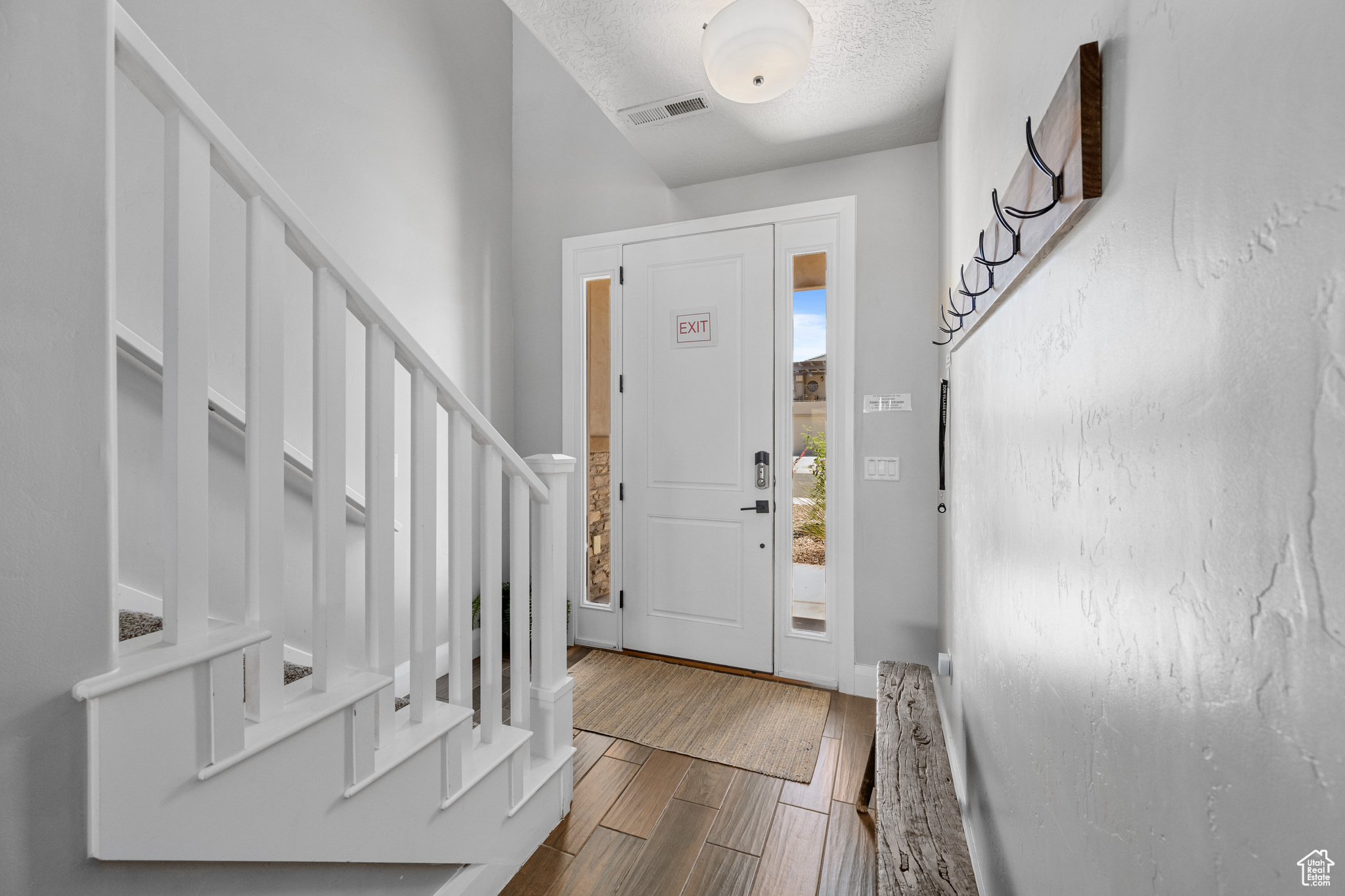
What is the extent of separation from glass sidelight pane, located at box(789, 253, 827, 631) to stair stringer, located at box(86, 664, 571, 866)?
→ 1712 millimetres

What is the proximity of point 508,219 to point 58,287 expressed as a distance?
288 cm

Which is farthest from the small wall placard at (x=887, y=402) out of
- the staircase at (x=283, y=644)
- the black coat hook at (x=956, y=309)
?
the staircase at (x=283, y=644)

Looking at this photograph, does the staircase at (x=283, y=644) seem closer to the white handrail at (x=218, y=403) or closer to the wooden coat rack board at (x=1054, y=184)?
the white handrail at (x=218, y=403)

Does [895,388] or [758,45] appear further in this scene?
[895,388]

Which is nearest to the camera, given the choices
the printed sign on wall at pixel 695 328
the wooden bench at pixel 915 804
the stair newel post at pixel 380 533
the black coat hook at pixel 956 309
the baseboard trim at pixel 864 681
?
the wooden bench at pixel 915 804

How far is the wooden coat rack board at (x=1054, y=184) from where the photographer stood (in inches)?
24.5

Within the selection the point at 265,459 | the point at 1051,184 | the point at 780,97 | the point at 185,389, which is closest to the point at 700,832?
the point at 265,459

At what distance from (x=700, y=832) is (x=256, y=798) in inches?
50.3

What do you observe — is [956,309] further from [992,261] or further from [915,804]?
[915,804]

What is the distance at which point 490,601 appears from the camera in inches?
63.3

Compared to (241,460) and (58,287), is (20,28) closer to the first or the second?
(58,287)

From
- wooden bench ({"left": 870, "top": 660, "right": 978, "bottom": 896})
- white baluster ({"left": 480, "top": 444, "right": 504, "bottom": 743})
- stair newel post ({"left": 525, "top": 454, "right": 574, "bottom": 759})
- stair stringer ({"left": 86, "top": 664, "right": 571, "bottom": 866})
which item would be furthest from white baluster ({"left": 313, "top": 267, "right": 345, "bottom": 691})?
wooden bench ({"left": 870, "top": 660, "right": 978, "bottom": 896})

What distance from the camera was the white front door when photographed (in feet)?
9.25

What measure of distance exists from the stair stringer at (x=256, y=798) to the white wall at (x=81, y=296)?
36 millimetres
